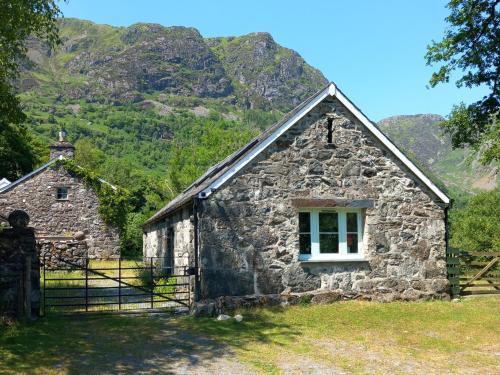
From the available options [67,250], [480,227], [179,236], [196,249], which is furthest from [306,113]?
[480,227]

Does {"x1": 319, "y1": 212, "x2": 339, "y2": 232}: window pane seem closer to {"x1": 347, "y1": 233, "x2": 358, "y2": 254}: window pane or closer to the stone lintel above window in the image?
the stone lintel above window

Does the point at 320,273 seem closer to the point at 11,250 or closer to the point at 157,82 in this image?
the point at 11,250

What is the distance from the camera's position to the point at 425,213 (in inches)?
590

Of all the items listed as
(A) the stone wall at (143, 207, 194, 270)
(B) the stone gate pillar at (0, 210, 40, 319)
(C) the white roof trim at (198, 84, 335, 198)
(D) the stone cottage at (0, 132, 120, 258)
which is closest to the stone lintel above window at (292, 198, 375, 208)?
(C) the white roof trim at (198, 84, 335, 198)

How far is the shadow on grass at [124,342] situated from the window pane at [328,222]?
3.18 metres

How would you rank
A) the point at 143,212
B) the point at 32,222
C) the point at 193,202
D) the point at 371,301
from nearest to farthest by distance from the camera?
the point at 193,202
the point at 371,301
the point at 32,222
the point at 143,212

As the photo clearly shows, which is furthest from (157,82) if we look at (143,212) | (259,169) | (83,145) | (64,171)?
(259,169)

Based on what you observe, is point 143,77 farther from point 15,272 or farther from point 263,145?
point 15,272

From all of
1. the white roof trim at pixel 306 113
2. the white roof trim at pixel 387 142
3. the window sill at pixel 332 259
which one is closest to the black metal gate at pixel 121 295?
the white roof trim at pixel 306 113

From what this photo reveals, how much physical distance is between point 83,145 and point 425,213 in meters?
65.8

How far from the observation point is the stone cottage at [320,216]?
13.3m

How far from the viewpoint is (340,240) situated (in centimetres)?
1435

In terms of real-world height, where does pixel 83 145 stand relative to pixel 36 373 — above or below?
above

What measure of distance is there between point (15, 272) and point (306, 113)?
831 cm
